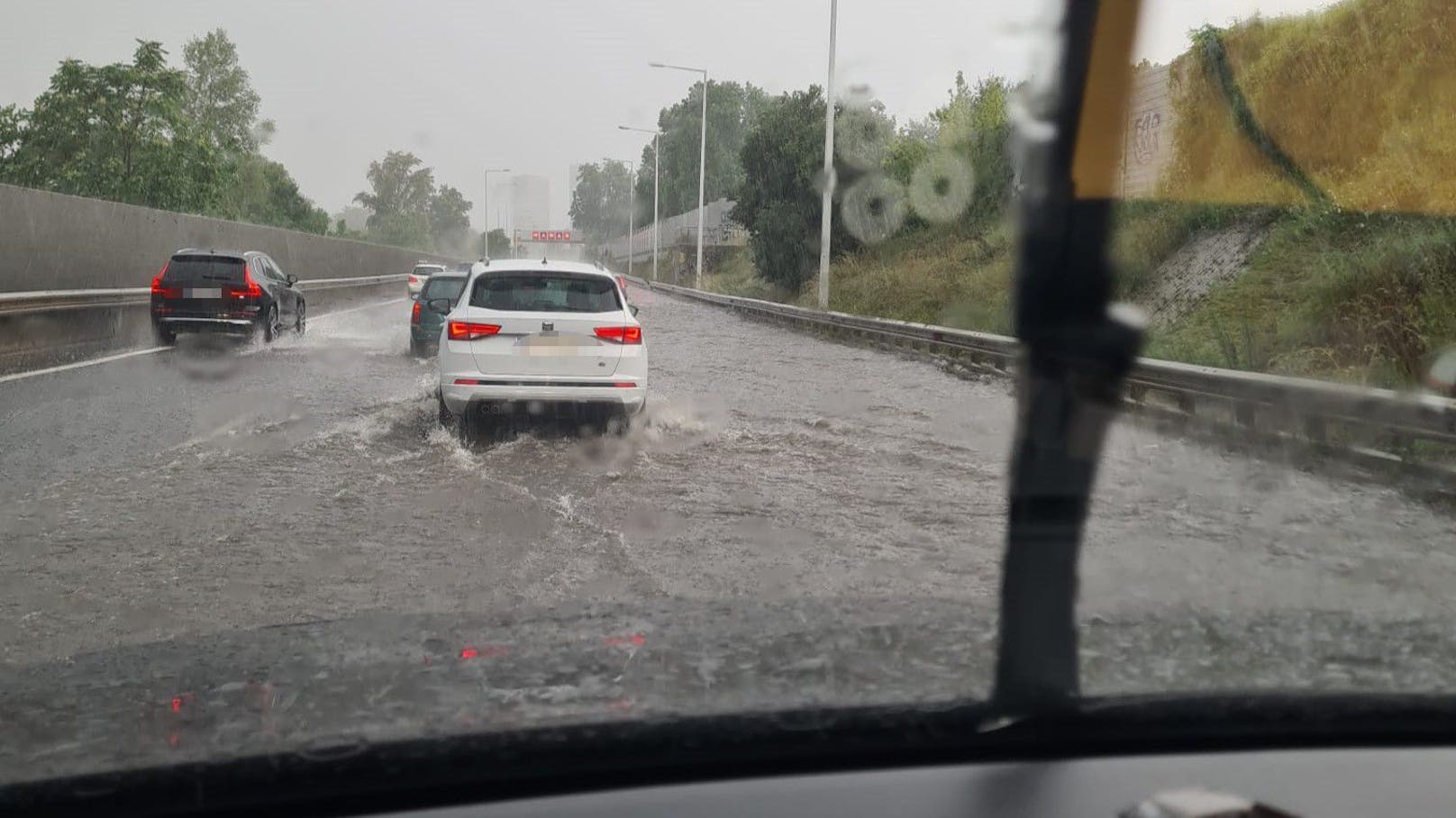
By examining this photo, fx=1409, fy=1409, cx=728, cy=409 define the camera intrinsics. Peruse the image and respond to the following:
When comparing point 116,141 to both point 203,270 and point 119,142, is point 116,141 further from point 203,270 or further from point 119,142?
point 203,270

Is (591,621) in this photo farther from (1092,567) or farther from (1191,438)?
(1191,438)

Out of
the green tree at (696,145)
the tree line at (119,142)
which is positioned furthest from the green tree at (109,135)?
the green tree at (696,145)

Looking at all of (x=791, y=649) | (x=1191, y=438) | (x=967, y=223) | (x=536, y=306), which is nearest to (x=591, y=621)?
(x=791, y=649)

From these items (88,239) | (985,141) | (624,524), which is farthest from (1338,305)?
(985,141)

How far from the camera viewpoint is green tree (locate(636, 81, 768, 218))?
138 m

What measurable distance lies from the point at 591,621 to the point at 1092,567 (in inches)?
164

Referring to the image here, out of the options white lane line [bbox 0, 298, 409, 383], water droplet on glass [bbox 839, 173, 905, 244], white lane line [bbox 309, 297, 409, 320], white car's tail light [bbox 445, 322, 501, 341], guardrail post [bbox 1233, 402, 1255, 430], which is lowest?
white lane line [bbox 309, 297, 409, 320]

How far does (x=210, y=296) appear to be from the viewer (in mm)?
22500

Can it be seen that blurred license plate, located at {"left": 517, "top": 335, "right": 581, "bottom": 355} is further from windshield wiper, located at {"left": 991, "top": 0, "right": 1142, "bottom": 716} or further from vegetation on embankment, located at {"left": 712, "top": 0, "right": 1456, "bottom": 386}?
vegetation on embankment, located at {"left": 712, "top": 0, "right": 1456, "bottom": 386}

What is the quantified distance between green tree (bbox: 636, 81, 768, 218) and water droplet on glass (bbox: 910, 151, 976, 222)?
84376 millimetres

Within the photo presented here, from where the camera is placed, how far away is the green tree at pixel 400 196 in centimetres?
15512

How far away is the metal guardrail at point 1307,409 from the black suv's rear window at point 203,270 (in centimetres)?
1476

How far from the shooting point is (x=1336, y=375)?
46.8 feet

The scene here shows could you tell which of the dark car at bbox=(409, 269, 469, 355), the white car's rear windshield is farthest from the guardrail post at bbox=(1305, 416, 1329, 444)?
the dark car at bbox=(409, 269, 469, 355)
